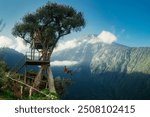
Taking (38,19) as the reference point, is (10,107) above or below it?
below

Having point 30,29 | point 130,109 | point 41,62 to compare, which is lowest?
point 130,109

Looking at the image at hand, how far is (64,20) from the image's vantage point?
57.2 metres

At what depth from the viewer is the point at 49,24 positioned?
58.1 metres

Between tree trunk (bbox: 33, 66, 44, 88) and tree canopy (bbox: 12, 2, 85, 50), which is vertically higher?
tree canopy (bbox: 12, 2, 85, 50)

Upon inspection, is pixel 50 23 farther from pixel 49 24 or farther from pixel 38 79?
pixel 38 79

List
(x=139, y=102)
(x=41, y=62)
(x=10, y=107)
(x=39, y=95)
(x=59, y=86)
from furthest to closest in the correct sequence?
(x=59, y=86) → (x=41, y=62) → (x=39, y=95) → (x=139, y=102) → (x=10, y=107)

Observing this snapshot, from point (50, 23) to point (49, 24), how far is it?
276 millimetres

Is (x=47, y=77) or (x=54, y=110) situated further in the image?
(x=47, y=77)

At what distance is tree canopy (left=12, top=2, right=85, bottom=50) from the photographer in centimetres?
5728

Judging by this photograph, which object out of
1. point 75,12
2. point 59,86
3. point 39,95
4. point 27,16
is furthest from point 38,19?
point 39,95

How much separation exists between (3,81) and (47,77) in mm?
14410

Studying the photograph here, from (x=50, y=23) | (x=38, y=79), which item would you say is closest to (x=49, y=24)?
(x=50, y=23)

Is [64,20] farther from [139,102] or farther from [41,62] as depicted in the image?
[139,102]

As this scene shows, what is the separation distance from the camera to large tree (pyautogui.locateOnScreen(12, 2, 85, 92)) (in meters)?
57.1
